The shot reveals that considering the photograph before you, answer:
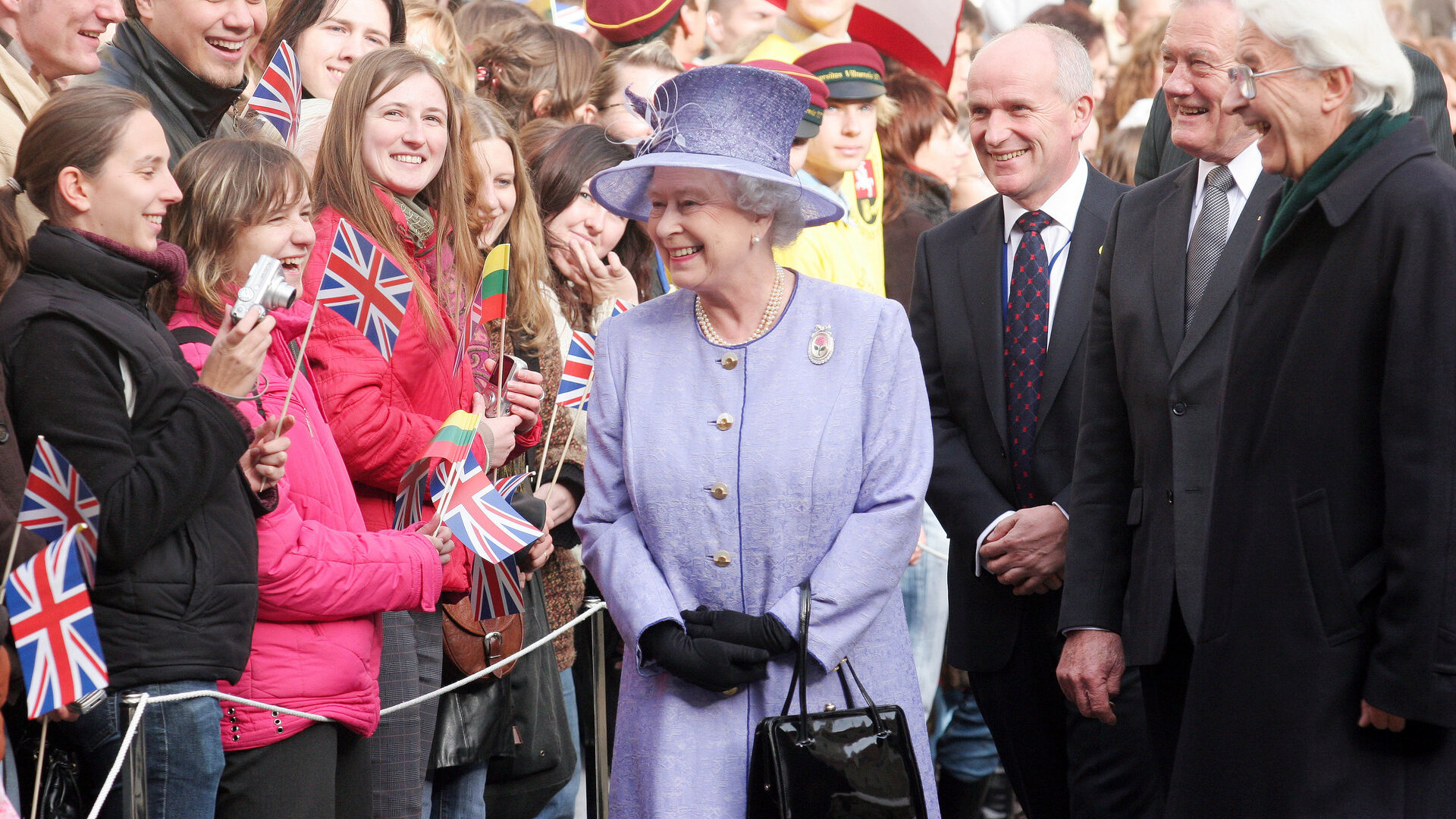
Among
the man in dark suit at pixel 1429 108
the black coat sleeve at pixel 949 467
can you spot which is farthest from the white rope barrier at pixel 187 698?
the man in dark suit at pixel 1429 108

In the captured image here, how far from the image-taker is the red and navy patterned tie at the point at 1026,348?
4.18 meters

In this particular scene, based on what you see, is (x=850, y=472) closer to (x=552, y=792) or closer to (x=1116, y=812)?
(x=1116, y=812)

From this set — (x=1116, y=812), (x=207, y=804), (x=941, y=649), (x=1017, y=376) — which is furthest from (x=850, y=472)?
(x=941, y=649)

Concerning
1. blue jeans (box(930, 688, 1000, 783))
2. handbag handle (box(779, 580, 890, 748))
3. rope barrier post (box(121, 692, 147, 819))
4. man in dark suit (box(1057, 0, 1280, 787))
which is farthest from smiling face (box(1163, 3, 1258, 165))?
blue jeans (box(930, 688, 1000, 783))

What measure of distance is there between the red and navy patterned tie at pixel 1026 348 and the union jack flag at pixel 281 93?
209 centimetres

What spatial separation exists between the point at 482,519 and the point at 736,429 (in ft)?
2.33

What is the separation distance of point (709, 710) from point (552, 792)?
142 cm

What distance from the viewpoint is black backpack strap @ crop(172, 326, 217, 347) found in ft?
11.2

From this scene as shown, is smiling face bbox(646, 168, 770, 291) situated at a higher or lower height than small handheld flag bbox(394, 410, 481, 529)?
higher

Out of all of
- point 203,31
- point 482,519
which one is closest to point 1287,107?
point 482,519

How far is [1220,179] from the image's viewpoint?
3693mm

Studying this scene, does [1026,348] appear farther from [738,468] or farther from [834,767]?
[834,767]

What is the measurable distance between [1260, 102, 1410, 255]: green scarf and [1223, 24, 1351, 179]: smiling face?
3 cm

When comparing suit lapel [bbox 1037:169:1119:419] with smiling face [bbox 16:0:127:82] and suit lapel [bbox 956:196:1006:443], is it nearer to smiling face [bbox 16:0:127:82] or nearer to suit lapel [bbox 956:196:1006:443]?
suit lapel [bbox 956:196:1006:443]
